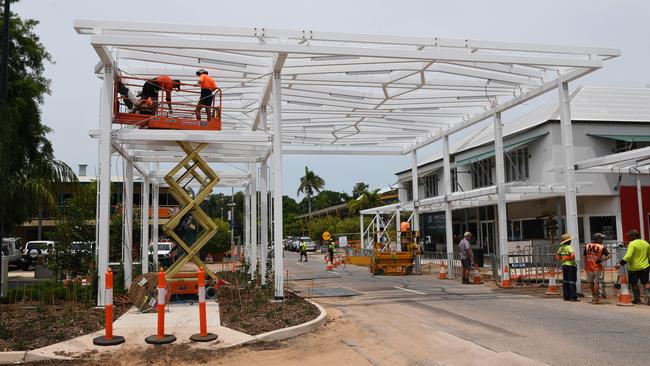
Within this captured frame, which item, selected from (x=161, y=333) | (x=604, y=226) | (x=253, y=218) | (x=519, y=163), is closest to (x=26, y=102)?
(x=253, y=218)

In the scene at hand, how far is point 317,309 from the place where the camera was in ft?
37.2

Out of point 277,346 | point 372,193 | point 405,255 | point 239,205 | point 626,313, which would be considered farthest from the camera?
point 239,205

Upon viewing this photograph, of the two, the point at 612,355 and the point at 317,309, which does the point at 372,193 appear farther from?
the point at 612,355

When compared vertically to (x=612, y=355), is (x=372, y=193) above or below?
above

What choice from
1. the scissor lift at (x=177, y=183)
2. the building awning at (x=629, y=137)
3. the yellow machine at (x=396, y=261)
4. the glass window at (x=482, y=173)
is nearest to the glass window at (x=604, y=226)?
the building awning at (x=629, y=137)

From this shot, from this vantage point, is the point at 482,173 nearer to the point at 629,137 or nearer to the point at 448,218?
the point at 629,137

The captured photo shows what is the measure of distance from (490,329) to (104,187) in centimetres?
841

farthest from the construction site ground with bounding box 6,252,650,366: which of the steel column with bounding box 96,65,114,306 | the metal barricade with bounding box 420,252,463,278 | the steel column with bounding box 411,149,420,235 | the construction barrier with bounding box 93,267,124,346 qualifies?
the steel column with bounding box 411,149,420,235

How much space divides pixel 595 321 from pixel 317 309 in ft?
17.6

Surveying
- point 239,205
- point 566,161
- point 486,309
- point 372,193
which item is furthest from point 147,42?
point 239,205

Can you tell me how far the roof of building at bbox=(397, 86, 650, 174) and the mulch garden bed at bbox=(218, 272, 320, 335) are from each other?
1726 cm

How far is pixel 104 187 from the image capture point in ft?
38.9

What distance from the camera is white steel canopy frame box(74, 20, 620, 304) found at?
12.1 meters

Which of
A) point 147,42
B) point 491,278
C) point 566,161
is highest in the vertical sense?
point 147,42
